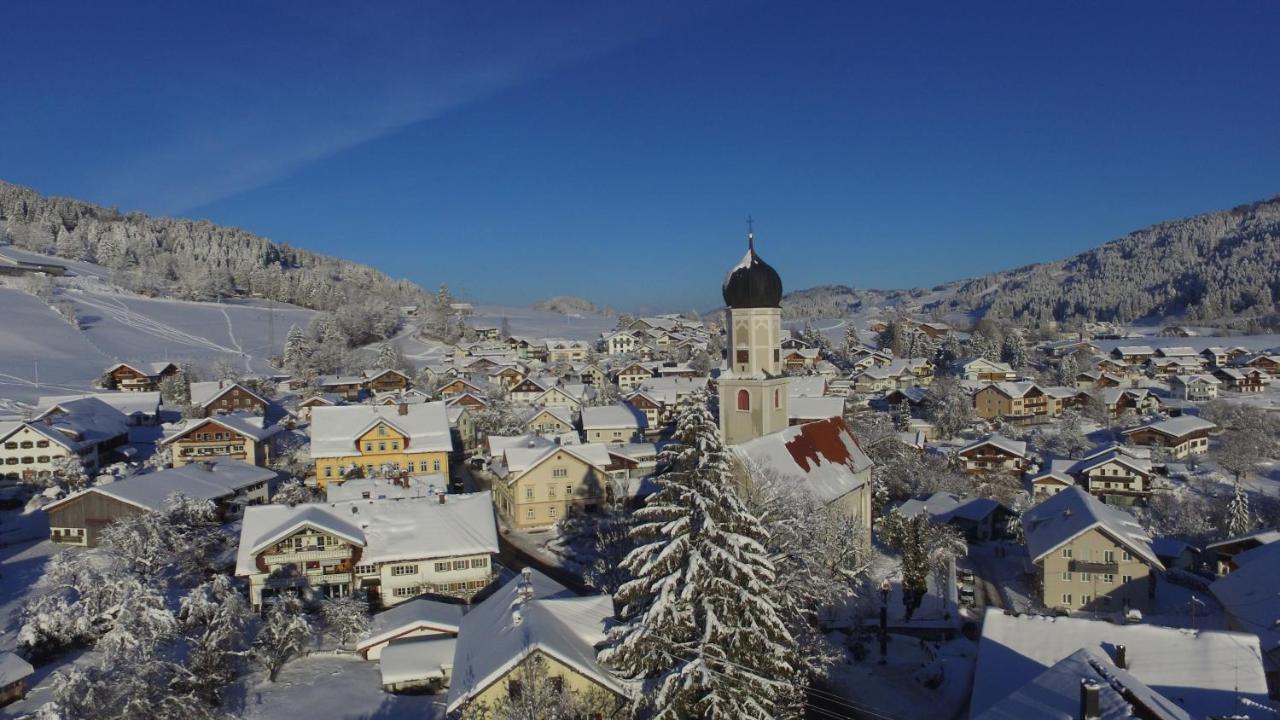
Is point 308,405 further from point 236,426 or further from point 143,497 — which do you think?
point 143,497

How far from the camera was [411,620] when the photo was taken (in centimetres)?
1975

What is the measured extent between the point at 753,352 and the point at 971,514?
45.4 feet

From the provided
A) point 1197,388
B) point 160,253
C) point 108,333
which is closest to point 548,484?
point 1197,388

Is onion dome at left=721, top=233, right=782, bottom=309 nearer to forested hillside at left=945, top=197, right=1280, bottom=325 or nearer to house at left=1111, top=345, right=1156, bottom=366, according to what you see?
house at left=1111, top=345, right=1156, bottom=366

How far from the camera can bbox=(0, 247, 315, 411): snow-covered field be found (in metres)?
57.7

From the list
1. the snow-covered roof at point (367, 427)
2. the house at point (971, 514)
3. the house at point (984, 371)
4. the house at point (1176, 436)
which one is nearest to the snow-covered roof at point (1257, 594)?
the house at point (971, 514)

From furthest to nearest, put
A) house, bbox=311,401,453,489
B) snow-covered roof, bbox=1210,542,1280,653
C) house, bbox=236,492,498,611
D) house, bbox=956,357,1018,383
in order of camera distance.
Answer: house, bbox=956,357,1018,383
house, bbox=311,401,453,489
house, bbox=236,492,498,611
snow-covered roof, bbox=1210,542,1280,653

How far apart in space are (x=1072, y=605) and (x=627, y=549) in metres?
14.3

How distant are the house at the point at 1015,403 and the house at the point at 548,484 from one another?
126 feet

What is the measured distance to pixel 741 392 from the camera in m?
27.7

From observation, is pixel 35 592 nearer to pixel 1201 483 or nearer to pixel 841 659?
pixel 841 659

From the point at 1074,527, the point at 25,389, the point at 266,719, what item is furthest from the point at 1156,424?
the point at 25,389

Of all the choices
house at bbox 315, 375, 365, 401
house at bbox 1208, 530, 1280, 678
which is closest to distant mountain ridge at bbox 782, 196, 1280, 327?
house at bbox 1208, 530, 1280, 678

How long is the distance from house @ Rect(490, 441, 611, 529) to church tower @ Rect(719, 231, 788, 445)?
7.77m
